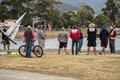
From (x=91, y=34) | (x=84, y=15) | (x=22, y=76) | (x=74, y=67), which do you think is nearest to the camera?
(x=22, y=76)

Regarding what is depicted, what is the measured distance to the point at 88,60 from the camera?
73.4ft

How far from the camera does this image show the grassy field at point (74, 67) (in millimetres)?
17469

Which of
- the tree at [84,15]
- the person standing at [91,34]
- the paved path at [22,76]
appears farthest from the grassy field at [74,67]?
the tree at [84,15]

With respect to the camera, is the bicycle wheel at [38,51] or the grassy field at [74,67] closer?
the grassy field at [74,67]

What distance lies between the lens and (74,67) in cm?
1962

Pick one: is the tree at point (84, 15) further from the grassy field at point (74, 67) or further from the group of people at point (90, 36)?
Answer: the grassy field at point (74, 67)

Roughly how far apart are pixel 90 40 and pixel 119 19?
325 ft

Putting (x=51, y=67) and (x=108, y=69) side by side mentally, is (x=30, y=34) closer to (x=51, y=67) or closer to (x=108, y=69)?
(x=51, y=67)

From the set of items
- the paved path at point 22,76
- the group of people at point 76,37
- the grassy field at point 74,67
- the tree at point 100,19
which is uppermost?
the tree at point 100,19

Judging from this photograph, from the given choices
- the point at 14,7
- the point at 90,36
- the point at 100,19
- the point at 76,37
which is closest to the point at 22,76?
the point at 90,36

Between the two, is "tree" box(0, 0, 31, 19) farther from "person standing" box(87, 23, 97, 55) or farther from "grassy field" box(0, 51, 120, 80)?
"grassy field" box(0, 51, 120, 80)

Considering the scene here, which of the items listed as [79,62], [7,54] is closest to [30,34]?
[7,54]

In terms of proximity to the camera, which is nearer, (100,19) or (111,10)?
(100,19)

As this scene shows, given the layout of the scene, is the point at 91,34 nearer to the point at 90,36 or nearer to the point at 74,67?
the point at 90,36
